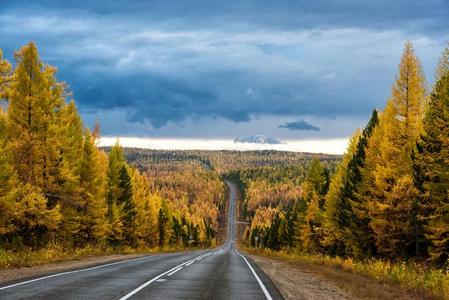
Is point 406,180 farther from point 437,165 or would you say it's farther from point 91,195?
point 91,195

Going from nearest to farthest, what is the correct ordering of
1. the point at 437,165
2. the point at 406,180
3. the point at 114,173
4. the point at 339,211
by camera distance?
1. the point at 437,165
2. the point at 406,180
3. the point at 339,211
4. the point at 114,173

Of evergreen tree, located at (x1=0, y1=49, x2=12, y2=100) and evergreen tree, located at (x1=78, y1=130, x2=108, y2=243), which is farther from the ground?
evergreen tree, located at (x1=0, y1=49, x2=12, y2=100)

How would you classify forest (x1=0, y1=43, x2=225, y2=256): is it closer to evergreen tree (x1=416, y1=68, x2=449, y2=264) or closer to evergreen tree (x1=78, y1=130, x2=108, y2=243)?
evergreen tree (x1=78, y1=130, x2=108, y2=243)

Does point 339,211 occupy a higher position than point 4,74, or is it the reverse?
point 4,74

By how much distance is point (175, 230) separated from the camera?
111 meters

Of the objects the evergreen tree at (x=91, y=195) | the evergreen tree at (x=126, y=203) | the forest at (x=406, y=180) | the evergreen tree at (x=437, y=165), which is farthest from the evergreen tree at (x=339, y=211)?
the evergreen tree at (x=126, y=203)

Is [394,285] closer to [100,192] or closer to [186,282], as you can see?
[186,282]

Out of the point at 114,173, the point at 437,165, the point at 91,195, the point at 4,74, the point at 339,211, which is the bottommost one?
the point at 339,211

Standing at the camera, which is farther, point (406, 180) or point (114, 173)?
point (114, 173)

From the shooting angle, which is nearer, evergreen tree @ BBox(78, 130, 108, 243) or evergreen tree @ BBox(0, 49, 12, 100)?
evergreen tree @ BBox(0, 49, 12, 100)

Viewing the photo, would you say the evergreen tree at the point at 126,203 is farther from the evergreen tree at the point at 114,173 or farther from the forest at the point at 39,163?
the forest at the point at 39,163

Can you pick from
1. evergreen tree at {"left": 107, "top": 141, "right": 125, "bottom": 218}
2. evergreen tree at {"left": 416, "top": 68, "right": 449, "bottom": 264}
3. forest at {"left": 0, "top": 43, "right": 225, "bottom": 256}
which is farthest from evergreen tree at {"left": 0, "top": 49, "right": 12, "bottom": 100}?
evergreen tree at {"left": 107, "top": 141, "right": 125, "bottom": 218}

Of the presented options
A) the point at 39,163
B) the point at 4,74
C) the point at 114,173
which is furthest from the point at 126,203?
the point at 4,74

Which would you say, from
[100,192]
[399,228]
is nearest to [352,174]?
[399,228]
